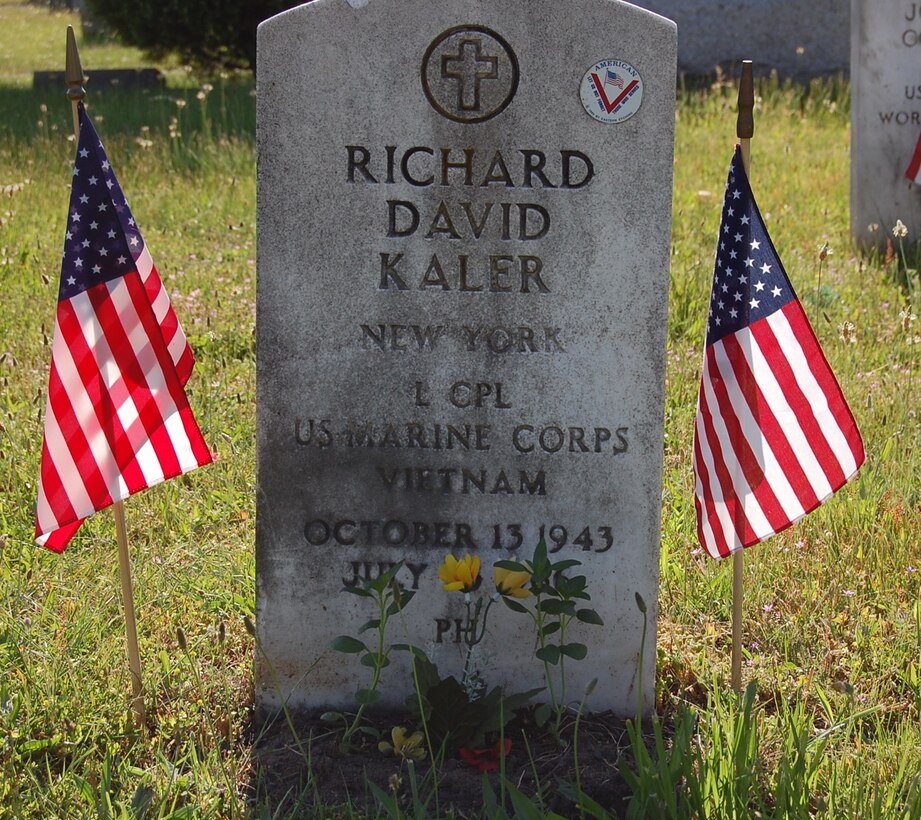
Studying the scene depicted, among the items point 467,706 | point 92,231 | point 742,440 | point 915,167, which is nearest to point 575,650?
point 467,706

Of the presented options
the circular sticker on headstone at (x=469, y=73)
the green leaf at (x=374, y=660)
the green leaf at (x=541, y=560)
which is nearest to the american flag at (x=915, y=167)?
the circular sticker on headstone at (x=469, y=73)

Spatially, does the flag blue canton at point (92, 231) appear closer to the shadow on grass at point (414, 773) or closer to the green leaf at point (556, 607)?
the shadow on grass at point (414, 773)

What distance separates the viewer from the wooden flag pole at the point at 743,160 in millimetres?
2678

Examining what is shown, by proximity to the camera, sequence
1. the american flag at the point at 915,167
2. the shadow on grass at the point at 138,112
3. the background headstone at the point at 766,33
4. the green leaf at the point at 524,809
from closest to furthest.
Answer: the green leaf at the point at 524,809
the american flag at the point at 915,167
the shadow on grass at the point at 138,112
the background headstone at the point at 766,33

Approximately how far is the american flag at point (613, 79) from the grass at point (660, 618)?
1.31 metres

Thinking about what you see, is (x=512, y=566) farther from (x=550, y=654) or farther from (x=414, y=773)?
(x=414, y=773)

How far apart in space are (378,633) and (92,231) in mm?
1109

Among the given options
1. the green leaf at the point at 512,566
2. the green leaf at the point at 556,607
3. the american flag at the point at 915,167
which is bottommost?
the green leaf at the point at 556,607

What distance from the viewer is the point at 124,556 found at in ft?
9.43

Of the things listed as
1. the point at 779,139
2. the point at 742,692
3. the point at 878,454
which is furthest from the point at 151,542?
the point at 779,139

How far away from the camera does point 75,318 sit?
2.76 m

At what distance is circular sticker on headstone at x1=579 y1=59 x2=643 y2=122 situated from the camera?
2689mm

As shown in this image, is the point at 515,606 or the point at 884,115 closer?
the point at 515,606

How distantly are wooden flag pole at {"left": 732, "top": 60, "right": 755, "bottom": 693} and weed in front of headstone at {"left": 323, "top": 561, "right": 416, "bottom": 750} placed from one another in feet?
2.35
